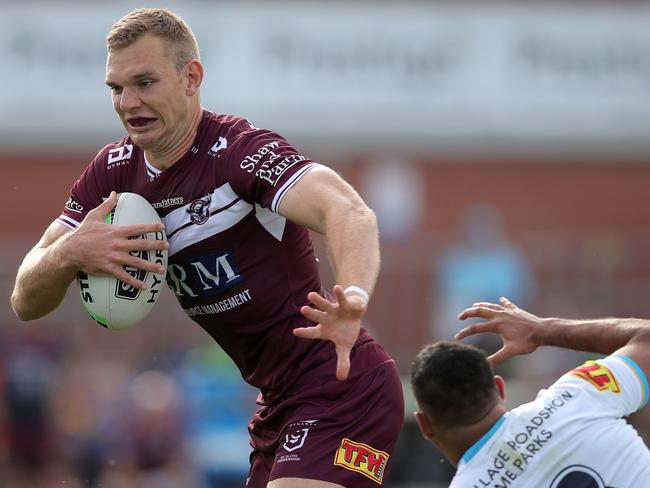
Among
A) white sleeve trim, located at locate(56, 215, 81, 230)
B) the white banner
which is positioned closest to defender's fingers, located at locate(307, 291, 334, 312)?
white sleeve trim, located at locate(56, 215, 81, 230)

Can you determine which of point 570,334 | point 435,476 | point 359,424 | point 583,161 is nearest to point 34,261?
point 359,424

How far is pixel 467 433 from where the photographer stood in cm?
502

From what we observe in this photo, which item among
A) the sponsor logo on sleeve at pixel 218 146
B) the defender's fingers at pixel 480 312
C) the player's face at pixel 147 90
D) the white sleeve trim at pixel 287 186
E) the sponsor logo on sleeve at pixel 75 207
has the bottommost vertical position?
the defender's fingers at pixel 480 312

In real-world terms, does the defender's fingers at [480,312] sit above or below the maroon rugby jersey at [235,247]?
below

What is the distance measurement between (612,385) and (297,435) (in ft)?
4.98

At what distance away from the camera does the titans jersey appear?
16.3ft

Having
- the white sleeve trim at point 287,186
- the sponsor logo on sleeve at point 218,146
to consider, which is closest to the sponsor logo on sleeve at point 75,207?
the sponsor logo on sleeve at point 218,146

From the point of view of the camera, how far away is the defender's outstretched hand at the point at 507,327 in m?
5.85

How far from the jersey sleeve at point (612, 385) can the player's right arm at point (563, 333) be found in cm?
9

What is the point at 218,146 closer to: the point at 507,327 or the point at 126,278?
the point at 126,278

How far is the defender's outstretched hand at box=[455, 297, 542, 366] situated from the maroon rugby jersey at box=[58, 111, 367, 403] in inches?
27.9

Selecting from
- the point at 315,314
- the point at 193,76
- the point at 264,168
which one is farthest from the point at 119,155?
the point at 315,314

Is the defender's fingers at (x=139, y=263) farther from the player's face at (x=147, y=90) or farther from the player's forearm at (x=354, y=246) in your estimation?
the player's forearm at (x=354, y=246)

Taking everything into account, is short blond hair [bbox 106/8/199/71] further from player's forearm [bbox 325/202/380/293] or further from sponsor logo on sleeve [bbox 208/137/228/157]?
player's forearm [bbox 325/202/380/293]
